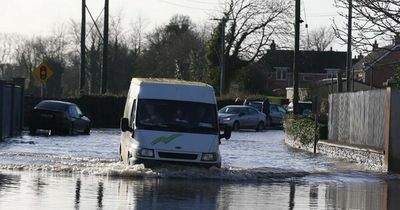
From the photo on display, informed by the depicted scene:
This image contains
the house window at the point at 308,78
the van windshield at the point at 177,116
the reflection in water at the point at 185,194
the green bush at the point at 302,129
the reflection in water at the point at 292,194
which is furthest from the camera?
the house window at the point at 308,78

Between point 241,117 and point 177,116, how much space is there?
31023 mm

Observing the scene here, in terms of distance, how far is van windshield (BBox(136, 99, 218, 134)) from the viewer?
67.0 ft

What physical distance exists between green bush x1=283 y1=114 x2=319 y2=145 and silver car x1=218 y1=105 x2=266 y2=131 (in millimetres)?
9972

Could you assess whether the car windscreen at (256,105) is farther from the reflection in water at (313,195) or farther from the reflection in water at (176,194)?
the reflection in water at (176,194)

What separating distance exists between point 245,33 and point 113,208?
64.5 meters

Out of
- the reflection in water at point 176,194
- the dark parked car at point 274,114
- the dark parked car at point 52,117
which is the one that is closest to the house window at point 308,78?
the dark parked car at point 274,114

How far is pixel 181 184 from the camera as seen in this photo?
18656 millimetres

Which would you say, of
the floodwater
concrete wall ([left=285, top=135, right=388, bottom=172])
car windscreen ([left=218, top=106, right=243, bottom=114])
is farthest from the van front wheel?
the floodwater

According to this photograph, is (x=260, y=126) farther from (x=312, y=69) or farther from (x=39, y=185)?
(x=312, y=69)

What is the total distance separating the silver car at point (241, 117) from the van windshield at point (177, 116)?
28.8m

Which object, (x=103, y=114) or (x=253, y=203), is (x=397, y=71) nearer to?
(x=253, y=203)

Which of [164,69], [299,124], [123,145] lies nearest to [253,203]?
[123,145]

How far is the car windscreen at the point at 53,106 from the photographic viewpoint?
3906 cm

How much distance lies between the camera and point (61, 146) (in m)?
31.5
